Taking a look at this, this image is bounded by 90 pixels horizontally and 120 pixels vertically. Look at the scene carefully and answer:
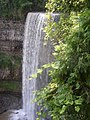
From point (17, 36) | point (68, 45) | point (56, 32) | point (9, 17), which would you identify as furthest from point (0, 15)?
point (68, 45)

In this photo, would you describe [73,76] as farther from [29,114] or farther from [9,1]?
[9,1]

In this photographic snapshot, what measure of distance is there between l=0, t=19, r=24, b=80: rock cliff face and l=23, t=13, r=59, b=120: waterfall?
113 centimetres

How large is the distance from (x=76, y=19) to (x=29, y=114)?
184 inches

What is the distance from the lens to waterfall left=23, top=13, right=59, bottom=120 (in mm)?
5250

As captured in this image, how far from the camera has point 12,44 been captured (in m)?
7.82

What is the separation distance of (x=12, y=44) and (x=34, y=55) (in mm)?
1932

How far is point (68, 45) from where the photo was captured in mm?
1917

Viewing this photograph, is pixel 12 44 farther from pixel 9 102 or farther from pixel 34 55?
pixel 34 55

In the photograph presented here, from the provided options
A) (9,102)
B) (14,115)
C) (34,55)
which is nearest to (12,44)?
(9,102)

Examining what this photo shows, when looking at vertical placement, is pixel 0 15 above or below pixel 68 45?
above

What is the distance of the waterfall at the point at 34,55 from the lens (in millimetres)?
5250

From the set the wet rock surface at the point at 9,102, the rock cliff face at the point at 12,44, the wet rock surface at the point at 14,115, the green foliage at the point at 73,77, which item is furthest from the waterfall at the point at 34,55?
the green foliage at the point at 73,77

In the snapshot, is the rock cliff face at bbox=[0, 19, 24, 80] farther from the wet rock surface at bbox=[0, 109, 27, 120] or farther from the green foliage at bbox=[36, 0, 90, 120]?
the green foliage at bbox=[36, 0, 90, 120]

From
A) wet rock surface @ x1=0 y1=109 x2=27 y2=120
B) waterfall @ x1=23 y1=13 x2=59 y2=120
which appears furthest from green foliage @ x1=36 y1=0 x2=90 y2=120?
wet rock surface @ x1=0 y1=109 x2=27 y2=120
